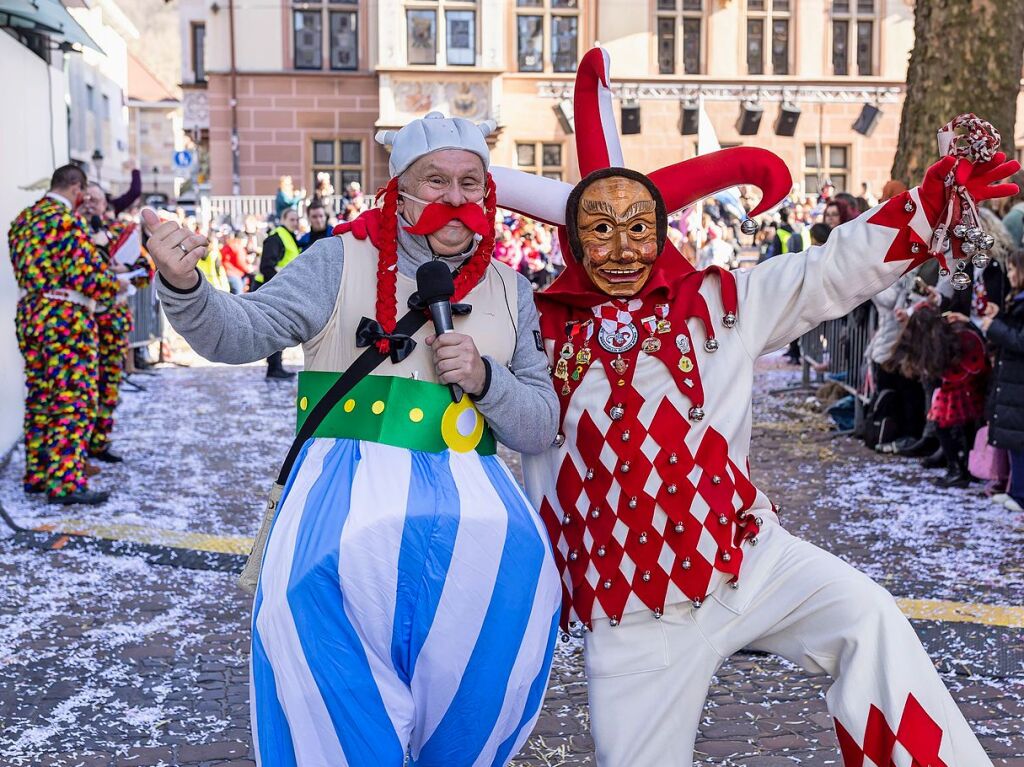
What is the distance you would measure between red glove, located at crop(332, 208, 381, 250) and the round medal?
58 centimetres

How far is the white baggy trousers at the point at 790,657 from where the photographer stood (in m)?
2.54

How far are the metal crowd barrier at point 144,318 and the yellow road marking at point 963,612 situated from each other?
32.8 feet

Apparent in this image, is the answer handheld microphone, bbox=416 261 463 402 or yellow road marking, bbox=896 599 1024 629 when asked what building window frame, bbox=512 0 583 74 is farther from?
handheld microphone, bbox=416 261 463 402

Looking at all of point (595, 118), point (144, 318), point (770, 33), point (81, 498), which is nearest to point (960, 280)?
point (595, 118)

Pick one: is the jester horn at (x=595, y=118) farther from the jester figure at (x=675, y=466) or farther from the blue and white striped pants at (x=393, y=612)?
the blue and white striped pants at (x=393, y=612)

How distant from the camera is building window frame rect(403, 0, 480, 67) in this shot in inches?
1080

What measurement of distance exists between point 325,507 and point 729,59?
89.9 ft

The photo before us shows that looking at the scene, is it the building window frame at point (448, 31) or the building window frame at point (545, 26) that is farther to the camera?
the building window frame at point (545, 26)

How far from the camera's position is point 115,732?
3.97m

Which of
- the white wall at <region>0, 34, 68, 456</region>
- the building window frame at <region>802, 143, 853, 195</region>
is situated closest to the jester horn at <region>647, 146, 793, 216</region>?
the white wall at <region>0, 34, 68, 456</region>

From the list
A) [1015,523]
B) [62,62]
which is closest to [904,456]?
[1015,523]

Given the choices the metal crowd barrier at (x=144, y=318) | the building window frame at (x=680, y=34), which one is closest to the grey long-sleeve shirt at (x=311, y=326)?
the metal crowd barrier at (x=144, y=318)

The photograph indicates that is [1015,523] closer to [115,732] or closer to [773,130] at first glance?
[115,732]

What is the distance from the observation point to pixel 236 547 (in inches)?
248
